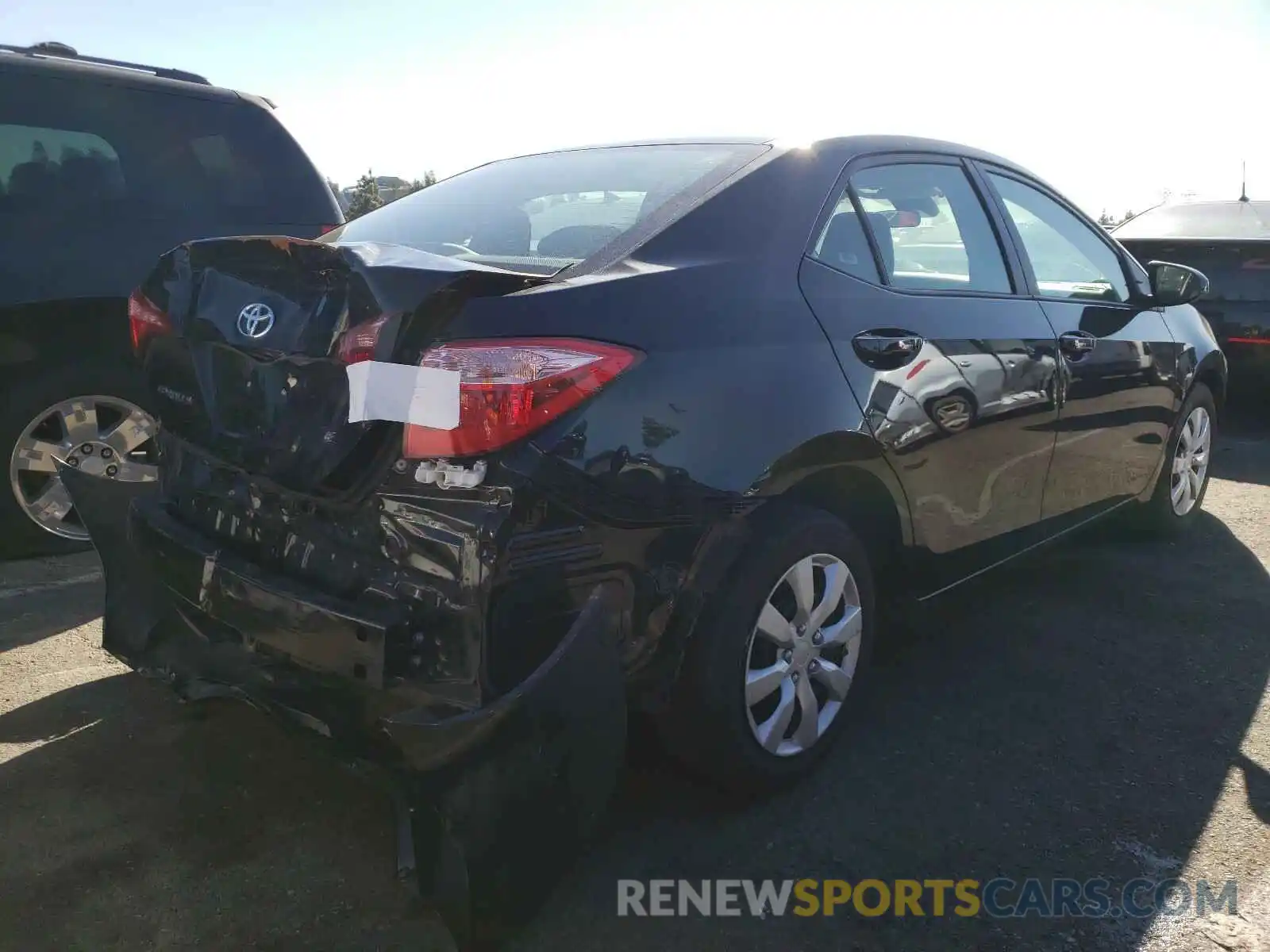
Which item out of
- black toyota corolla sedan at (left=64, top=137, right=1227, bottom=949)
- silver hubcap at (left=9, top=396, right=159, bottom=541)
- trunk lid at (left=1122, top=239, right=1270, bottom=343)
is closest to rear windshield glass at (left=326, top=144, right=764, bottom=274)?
black toyota corolla sedan at (left=64, top=137, right=1227, bottom=949)

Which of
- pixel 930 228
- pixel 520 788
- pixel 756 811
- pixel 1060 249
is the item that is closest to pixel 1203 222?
pixel 1060 249

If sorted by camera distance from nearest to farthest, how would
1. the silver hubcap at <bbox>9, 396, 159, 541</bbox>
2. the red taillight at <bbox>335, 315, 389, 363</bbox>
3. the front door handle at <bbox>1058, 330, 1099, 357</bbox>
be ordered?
the red taillight at <bbox>335, 315, 389, 363</bbox> < the front door handle at <bbox>1058, 330, 1099, 357</bbox> < the silver hubcap at <bbox>9, 396, 159, 541</bbox>

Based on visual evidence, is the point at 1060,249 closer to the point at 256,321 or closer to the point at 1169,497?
the point at 1169,497

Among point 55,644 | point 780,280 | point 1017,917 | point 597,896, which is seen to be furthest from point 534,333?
point 55,644

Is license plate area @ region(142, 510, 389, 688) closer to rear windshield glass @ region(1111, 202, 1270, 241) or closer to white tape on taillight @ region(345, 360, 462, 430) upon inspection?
white tape on taillight @ region(345, 360, 462, 430)

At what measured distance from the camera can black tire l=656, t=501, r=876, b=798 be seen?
2371 mm

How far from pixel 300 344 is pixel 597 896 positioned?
1.37 metres

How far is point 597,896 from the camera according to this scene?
2.34m

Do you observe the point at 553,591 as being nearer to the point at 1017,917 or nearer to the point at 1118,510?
the point at 1017,917

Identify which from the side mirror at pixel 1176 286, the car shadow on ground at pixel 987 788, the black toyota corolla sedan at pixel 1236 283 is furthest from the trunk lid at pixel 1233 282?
the car shadow on ground at pixel 987 788

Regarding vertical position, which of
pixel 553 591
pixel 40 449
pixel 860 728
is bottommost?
pixel 860 728

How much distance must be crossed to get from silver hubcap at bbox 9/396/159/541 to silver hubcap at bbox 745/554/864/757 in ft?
9.42

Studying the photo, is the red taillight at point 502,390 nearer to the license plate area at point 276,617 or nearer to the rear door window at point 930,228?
the license plate area at point 276,617

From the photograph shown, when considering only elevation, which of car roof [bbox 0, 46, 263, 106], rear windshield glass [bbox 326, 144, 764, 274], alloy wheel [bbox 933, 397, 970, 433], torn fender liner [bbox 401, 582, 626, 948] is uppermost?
car roof [bbox 0, 46, 263, 106]
